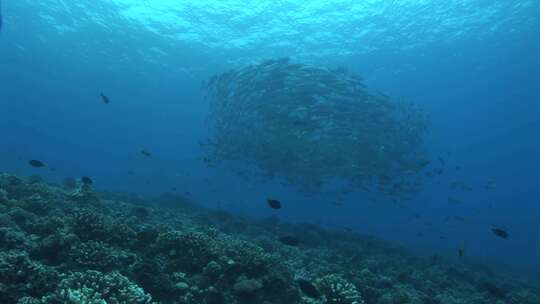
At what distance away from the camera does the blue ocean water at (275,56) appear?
115ft

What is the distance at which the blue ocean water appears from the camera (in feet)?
115

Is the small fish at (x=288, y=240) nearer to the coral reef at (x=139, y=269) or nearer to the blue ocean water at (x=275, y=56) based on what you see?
the coral reef at (x=139, y=269)

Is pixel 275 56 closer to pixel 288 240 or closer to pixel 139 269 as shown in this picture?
pixel 288 240

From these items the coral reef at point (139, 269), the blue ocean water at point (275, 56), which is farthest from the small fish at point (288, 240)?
the blue ocean water at point (275, 56)

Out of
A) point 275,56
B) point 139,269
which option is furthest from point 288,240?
point 275,56

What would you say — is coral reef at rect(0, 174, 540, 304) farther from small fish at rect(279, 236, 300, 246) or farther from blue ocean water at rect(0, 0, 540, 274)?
blue ocean water at rect(0, 0, 540, 274)

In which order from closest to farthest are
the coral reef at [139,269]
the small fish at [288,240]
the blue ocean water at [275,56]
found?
the coral reef at [139,269] → the small fish at [288,240] → the blue ocean water at [275,56]

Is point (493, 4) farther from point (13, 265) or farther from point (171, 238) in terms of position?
point (13, 265)

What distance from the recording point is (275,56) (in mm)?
39875

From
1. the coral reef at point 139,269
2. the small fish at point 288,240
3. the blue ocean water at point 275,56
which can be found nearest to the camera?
the coral reef at point 139,269

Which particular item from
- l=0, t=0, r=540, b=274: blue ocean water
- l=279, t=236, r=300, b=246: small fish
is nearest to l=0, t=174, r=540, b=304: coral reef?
l=279, t=236, r=300, b=246: small fish

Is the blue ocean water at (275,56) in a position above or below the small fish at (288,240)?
above

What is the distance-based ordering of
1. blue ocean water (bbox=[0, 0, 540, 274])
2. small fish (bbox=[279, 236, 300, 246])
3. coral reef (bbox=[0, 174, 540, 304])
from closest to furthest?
coral reef (bbox=[0, 174, 540, 304])
small fish (bbox=[279, 236, 300, 246])
blue ocean water (bbox=[0, 0, 540, 274])

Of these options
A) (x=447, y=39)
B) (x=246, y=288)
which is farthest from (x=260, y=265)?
(x=447, y=39)
